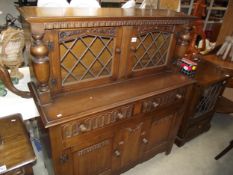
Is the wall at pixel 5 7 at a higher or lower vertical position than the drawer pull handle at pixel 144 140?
higher

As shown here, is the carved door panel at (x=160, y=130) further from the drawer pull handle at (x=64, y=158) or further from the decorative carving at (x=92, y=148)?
the drawer pull handle at (x=64, y=158)

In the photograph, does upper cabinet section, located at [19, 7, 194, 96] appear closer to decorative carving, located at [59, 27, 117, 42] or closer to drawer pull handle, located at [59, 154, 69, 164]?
decorative carving, located at [59, 27, 117, 42]

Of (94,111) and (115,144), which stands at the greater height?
(94,111)

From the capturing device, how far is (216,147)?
81.4 inches

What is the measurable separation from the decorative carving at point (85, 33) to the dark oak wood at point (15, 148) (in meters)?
0.60

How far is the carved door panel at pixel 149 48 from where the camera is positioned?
122 cm

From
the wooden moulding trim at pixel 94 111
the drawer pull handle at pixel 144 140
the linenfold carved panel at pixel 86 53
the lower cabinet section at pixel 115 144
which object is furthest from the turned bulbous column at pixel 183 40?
the drawer pull handle at pixel 144 140

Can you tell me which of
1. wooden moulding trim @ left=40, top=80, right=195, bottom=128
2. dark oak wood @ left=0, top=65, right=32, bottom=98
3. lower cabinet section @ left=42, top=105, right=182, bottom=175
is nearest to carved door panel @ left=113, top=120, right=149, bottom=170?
lower cabinet section @ left=42, top=105, right=182, bottom=175

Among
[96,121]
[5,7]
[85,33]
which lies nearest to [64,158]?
[96,121]

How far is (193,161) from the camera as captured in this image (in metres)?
1.89

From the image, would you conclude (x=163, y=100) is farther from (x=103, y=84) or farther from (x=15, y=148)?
(x=15, y=148)

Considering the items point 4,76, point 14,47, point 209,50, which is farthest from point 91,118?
point 209,50

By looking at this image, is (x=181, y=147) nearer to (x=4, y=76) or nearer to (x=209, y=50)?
(x=209, y=50)

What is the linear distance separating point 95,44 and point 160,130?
3.00ft
